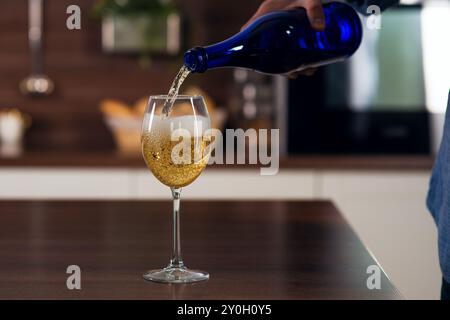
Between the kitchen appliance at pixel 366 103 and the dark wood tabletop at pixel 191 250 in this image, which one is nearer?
the dark wood tabletop at pixel 191 250

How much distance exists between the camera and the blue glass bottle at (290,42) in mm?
1216

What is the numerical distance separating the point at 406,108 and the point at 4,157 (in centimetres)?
139

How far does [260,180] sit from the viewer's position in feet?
9.21

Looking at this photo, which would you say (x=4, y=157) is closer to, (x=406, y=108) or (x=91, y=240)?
(x=406, y=108)

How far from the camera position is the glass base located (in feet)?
3.13

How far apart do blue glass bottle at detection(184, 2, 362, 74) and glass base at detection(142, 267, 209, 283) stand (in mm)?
309

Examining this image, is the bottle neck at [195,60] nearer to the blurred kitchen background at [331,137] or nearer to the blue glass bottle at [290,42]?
the blue glass bottle at [290,42]

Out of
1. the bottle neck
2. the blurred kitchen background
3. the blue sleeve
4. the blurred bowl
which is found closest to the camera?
the bottle neck

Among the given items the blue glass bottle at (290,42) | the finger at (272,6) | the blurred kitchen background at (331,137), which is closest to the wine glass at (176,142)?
the blue glass bottle at (290,42)

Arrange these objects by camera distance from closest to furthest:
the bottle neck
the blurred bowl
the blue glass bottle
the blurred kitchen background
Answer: the bottle neck
the blue glass bottle
the blurred kitchen background
the blurred bowl

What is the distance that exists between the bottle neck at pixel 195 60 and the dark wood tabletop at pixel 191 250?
247 millimetres

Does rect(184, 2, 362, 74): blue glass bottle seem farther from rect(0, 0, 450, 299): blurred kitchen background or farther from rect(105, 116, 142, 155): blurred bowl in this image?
rect(105, 116, 142, 155): blurred bowl

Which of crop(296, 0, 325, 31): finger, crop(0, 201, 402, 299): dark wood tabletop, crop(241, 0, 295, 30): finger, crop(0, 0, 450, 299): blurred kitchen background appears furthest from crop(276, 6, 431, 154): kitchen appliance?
crop(296, 0, 325, 31): finger
